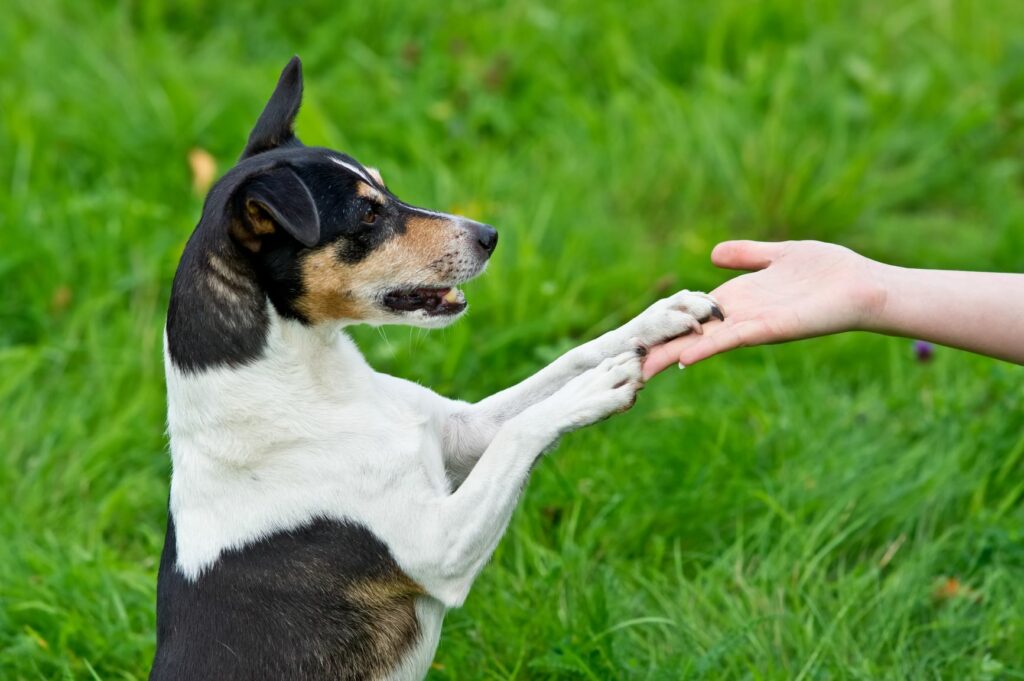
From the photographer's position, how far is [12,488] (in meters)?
4.25

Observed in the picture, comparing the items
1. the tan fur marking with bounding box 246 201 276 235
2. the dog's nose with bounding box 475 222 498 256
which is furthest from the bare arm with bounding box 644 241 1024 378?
the tan fur marking with bounding box 246 201 276 235

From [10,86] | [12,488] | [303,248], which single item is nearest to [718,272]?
[303,248]

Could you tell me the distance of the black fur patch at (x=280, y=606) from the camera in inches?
114

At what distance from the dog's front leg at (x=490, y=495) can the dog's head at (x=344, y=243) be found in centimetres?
42

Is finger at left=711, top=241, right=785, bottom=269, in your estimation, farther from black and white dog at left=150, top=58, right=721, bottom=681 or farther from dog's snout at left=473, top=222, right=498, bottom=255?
dog's snout at left=473, top=222, right=498, bottom=255

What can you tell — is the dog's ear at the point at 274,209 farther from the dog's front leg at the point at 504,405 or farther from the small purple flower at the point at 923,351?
the small purple flower at the point at 923,351

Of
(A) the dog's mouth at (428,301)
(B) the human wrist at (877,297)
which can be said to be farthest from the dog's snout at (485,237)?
(B) the human wrist at (877,297)

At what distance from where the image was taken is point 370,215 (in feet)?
10.4

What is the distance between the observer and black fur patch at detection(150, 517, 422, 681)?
2.91m

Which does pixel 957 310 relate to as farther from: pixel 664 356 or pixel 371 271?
pixel 371 271

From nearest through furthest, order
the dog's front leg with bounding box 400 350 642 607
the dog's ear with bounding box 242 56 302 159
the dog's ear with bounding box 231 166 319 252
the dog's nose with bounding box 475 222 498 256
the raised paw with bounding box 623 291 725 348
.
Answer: the dog's ear with bounding box 231 166 319 252 < the dog's front leg with bounding box 400 350 642 607 < the raised paw with bounding box 623 291 725 348 < the dog's nose with bounding box 475 222 498 256 < the dog's ear with bounding box 242 56 302 159

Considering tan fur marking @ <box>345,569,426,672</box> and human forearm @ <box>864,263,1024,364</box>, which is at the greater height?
human forearm @ <box>864,263,1024,364</box>

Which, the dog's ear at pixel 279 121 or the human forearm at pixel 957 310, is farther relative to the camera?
the dog's ear at pixel 279 121

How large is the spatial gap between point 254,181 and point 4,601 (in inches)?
67.5
